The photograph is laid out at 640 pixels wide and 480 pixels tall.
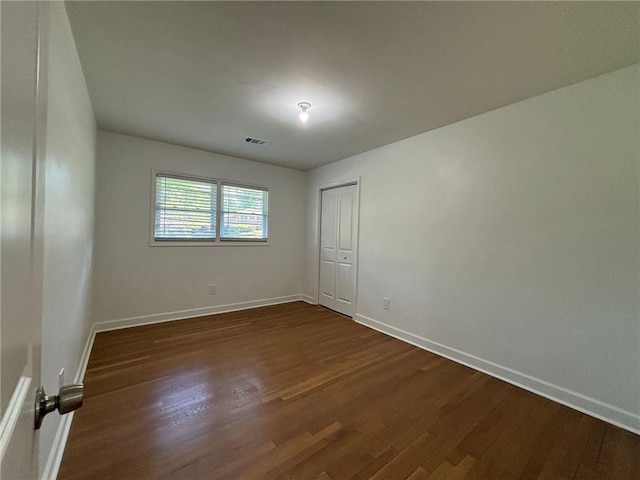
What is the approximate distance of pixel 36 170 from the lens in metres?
0.52

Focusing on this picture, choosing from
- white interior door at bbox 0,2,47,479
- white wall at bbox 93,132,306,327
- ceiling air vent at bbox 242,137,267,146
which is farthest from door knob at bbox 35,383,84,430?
white wall at bbox 93,132,306,327

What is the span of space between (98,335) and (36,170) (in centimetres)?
346

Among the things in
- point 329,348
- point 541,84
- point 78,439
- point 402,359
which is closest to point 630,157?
point 541,84

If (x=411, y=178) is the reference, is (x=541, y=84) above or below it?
above

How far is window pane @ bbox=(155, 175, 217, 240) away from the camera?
3.60m

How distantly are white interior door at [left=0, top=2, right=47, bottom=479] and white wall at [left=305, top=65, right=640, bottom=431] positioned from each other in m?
2.91

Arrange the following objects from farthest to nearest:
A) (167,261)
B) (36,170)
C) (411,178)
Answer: (167,261) → (411,178) → (36,170)

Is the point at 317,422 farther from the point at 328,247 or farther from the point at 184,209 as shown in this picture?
the point at 184,209

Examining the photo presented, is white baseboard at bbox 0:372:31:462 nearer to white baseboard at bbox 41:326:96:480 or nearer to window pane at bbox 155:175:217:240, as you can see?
white baseboard at bbox 41:326:96:480

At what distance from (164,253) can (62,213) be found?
2226mm

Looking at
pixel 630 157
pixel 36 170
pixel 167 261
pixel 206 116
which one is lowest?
pixel 167 261

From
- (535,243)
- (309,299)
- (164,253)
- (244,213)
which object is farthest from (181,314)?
(535,243)

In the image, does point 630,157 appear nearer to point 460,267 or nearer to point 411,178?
point 460,267

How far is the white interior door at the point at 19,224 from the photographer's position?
35cm
